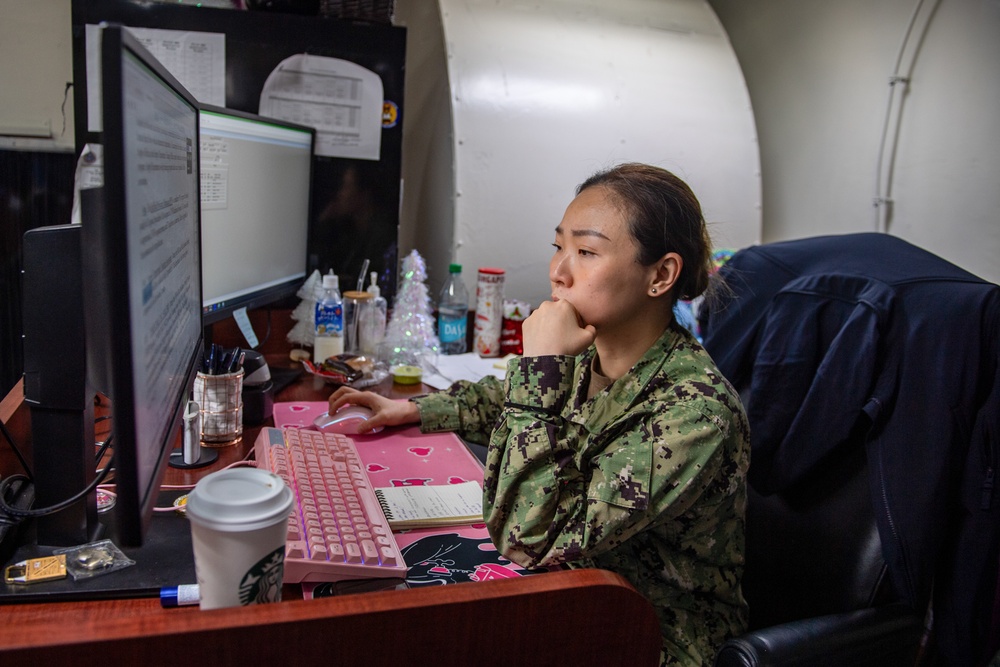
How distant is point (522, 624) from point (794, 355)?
27.9 inches

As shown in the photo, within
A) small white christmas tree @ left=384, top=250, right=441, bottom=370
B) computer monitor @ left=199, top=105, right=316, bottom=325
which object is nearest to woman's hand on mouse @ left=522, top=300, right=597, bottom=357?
computer monitor @ left=199, top=105, right=316, bottom=325

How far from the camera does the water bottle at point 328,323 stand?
165 centimetres

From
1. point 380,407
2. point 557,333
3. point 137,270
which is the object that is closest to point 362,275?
point 380,407

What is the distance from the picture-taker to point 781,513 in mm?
1147

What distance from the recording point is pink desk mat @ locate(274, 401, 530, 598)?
2.83 feet

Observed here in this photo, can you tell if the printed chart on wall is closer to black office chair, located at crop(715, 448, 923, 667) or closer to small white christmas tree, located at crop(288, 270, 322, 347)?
small white christmas tree, located at crop(288, 270, 322, 347)

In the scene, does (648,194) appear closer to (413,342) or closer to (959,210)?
(413,342)

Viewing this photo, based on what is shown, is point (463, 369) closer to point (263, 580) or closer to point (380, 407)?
point (380, 407)

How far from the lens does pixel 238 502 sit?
1.81ft

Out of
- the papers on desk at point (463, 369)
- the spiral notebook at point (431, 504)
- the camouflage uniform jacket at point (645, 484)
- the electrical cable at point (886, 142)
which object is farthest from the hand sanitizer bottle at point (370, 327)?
the electrical cable at point (886, 142)

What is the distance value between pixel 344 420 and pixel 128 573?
0.57 m

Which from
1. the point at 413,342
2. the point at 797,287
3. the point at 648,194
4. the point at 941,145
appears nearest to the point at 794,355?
the point at 797,287

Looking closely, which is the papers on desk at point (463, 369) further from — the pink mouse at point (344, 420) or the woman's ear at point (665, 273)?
the woman's ear at point (665, 273)

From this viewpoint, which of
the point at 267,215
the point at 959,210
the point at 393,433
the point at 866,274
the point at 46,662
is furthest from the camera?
the point at 959,210
